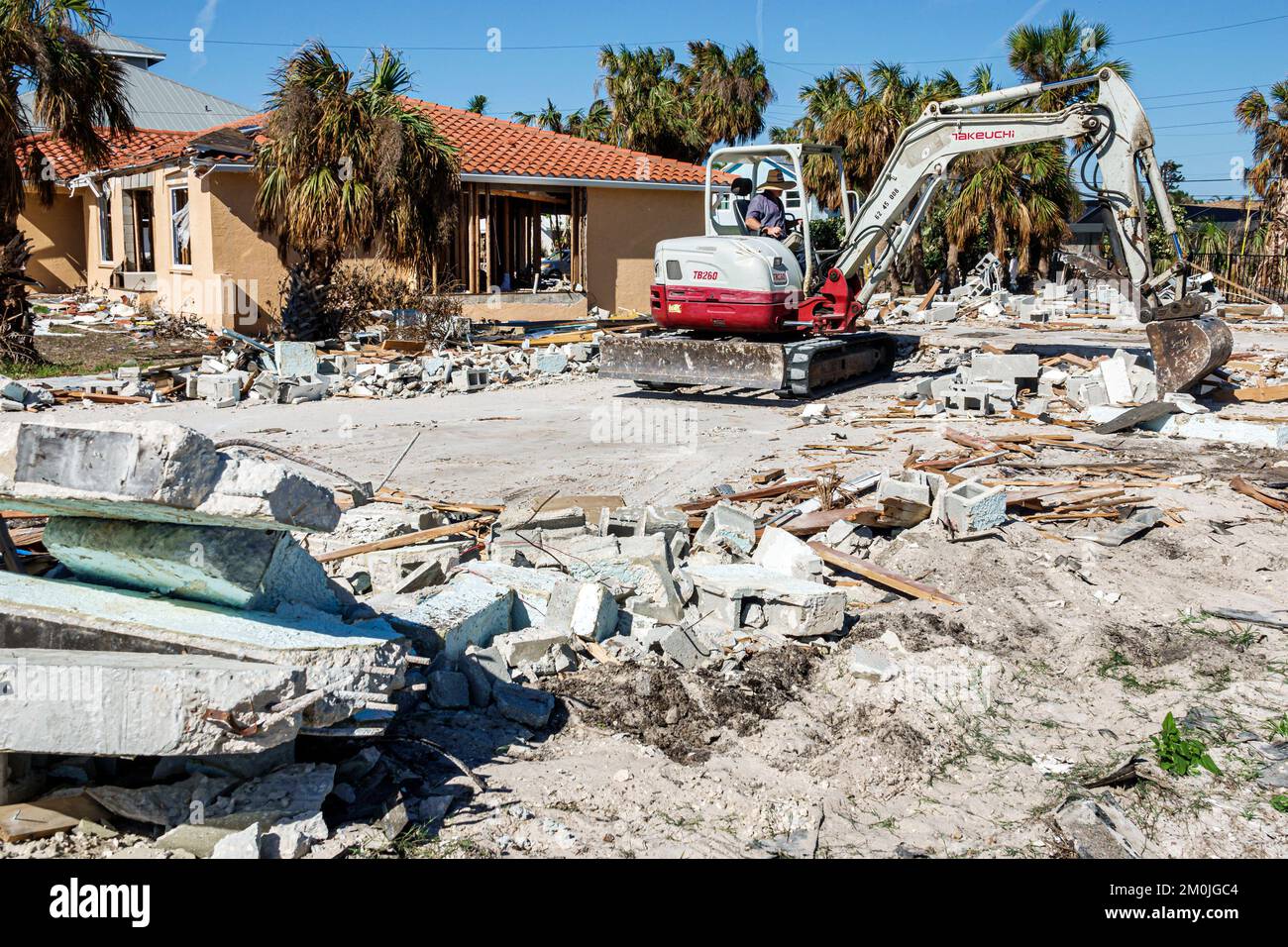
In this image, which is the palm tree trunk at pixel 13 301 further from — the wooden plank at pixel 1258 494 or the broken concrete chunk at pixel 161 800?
the wooden plank at pixel 1258 494

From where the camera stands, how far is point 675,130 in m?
38.2

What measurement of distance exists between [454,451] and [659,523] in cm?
417

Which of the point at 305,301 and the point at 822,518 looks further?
the point at 305,301

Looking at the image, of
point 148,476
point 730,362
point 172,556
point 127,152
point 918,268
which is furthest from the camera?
point 918,268

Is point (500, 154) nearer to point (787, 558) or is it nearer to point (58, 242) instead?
point (58, 242)

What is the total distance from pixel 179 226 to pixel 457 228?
5978 millimetres

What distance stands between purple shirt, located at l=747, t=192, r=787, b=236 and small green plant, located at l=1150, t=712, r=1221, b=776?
35.2 ft

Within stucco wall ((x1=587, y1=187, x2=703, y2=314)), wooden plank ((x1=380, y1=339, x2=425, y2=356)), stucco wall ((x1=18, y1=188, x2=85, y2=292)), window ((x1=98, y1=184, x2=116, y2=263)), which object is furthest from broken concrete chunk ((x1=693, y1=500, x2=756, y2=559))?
stucco wall ((x1=18, y1=188, x2=85, y2=292))

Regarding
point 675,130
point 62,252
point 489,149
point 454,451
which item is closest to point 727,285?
point 454,451

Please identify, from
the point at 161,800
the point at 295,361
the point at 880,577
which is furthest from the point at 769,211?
the point at 161,800

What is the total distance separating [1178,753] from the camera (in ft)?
15.9

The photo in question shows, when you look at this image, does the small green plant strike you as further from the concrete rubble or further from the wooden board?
the concrete rubble

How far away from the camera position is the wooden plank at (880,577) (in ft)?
22.3
